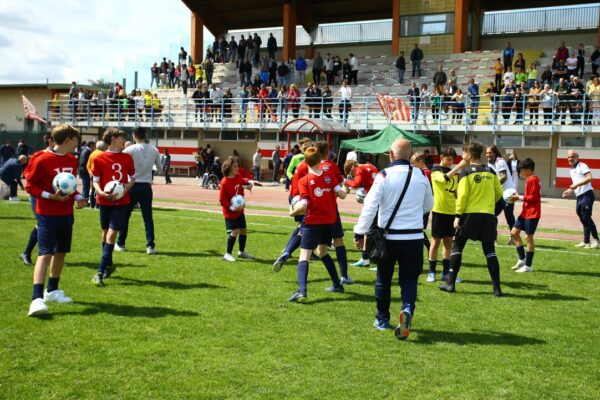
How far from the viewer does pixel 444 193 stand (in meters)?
8.56

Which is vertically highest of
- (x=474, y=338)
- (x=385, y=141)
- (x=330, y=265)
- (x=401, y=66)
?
(x=401, y=66)

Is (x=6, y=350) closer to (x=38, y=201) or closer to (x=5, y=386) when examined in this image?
(x=5, y=386)

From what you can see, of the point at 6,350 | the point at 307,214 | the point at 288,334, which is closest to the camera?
the point at 6,350

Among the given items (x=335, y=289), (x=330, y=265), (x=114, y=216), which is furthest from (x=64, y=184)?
(x=335, y=289)

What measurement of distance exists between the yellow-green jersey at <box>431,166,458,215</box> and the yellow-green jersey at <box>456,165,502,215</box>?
57 cm

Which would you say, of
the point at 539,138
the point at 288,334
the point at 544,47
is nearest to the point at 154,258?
the point at 288,334

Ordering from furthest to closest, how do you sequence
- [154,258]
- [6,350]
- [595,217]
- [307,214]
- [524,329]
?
1. [595,217]
2. [154,258]
3. [307,214]
4. [524,329]
5. [6,350]

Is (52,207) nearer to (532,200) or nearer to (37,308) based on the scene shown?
(37,308)

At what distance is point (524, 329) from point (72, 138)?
5.17m

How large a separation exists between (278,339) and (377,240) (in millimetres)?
1310

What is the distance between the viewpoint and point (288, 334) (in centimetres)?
598

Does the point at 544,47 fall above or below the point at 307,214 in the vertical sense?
above

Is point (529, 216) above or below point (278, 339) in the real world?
above

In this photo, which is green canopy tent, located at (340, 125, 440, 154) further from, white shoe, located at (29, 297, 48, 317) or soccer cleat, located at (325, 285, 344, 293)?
white shoe, located at (29, 297, 48, 317)
